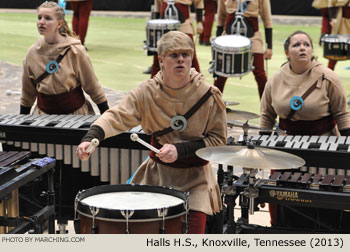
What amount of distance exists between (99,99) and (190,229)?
91.1 inches

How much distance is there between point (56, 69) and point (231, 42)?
294 centimetres

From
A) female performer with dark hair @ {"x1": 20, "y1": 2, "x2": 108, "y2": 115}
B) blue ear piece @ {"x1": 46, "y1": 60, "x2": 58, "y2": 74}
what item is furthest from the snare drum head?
blue ear piece @ {"x1": 46, "y1": 60, "x2": 58, "y2": 74}

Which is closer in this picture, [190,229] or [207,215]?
[190,229]

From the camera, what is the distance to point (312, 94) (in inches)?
240

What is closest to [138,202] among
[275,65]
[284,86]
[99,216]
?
[99,216]

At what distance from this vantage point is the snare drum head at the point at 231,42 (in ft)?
28.6

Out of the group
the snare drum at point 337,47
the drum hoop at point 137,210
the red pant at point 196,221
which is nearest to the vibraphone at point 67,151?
the red pant at point 196,221

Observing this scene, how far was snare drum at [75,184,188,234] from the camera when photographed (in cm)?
393

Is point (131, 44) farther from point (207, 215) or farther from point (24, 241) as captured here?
point (24, 241)

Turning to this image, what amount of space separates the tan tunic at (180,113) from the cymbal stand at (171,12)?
19.8ft

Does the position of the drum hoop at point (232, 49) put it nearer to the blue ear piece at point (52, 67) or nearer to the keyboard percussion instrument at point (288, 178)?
A: the blue ear piece at point (52, 67)

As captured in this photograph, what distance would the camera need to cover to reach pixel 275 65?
13.7 m

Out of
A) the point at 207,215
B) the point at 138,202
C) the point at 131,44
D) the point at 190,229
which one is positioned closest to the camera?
the point at 138,202

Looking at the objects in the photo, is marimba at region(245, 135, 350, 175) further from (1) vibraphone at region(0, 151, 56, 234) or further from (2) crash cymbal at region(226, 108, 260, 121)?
(1) vibraphone at region(0, 151, 56, 234)
